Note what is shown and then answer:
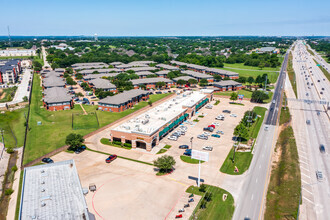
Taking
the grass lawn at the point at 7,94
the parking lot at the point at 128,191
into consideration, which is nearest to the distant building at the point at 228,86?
the parking lot at the point at 128,191

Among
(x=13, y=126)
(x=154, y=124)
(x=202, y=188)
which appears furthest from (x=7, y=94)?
(x=202, y=188)

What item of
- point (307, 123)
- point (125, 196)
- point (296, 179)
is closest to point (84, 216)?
point (125, 196)

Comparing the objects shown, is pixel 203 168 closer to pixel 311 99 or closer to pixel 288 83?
pixel 311 99

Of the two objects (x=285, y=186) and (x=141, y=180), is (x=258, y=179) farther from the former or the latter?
(x=141, y=180)

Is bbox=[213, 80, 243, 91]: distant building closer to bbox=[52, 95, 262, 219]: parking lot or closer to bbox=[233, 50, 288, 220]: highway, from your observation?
bbox=[233, 50, 288, 220]: highway

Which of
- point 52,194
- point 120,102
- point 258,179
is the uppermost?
point 120,102

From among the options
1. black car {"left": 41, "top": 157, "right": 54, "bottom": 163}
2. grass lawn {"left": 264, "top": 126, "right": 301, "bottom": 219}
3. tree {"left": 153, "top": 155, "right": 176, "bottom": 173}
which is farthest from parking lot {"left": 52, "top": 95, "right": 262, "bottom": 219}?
grass lawn {"left": 264, "top": 126, "right": 301, "bottom": 219}

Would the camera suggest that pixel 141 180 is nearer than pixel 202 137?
Yes
